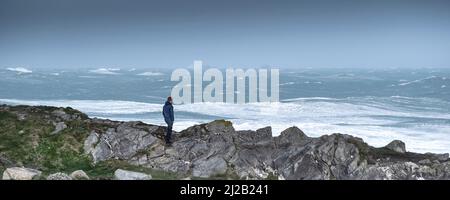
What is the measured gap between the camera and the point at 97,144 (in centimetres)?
2136

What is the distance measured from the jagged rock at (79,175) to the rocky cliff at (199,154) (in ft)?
1.63

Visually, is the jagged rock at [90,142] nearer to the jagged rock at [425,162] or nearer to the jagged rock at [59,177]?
the jagged rock at [59,177]

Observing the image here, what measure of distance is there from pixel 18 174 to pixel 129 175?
3785 millimetres

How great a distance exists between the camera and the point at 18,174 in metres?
17.5

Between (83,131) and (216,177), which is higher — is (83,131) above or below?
above

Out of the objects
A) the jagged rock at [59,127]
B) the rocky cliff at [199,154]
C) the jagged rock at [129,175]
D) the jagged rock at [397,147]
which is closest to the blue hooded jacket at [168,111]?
the rocky cliff at [199,154]

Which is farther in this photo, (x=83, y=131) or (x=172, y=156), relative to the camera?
(x=83, y=131)

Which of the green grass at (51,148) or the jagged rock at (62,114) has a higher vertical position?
the jagged rock at (62,114)

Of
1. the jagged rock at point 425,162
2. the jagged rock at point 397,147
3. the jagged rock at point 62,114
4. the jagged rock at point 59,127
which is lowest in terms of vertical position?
the jagged rock at point 425,162

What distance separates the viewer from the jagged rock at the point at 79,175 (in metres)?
17.9

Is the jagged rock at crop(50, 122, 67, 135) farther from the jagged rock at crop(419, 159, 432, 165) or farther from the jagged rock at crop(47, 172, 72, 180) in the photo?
the jagged rock at crop(419, 159, 432, 165)
